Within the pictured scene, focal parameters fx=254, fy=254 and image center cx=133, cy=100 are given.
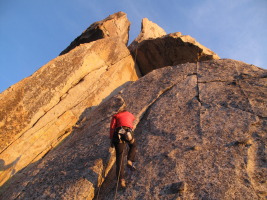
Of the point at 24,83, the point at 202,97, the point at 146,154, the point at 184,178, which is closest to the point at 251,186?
the point at 184,178

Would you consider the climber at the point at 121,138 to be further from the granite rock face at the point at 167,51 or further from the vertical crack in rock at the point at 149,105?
the granite rock face at the point at 167,51

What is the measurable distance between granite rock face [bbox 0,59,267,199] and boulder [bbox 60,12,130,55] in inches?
368

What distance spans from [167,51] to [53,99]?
27.3 feet

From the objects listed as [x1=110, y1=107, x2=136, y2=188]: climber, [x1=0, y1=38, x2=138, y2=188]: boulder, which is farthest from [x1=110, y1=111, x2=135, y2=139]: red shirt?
[x1=0, y1=38, x2=138, y2=188]: boulder

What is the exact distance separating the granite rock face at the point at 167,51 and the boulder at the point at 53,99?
2.02 meters

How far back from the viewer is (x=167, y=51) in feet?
57.0

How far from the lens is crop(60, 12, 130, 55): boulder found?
67.8ft

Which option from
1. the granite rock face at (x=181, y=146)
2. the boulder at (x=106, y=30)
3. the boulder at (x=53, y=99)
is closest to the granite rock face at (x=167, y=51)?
the boulder at (x=53, y=99)

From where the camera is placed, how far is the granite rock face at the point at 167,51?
16.4m

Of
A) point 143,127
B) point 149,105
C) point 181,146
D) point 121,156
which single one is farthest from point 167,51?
point 121,156

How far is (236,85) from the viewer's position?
10867 mm

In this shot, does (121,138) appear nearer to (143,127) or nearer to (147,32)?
(143,127)

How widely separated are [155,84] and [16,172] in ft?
24.8

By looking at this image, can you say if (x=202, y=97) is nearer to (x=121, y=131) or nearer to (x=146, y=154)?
(x=146, y=154)
